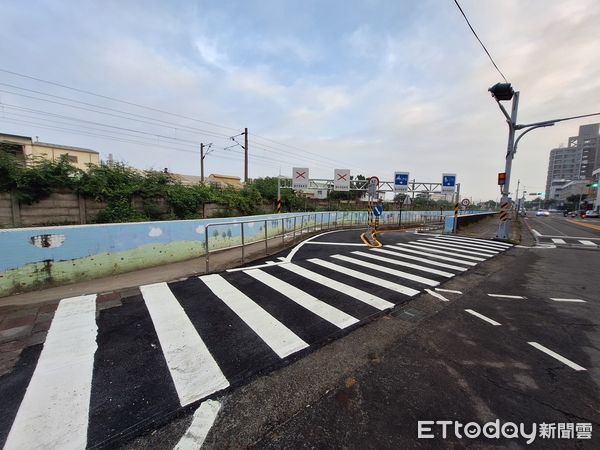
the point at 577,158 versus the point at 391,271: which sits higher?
the point at 577,158

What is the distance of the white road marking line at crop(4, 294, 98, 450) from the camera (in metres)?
2.07

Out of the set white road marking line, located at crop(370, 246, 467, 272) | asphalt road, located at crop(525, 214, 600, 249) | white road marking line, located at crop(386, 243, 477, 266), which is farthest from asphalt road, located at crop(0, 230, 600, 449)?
asphalt road, located at crop(525, 214, 600, 249)

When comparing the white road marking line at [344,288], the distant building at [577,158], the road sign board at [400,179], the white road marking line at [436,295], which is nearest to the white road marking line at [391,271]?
the white road marking line at [436,295]

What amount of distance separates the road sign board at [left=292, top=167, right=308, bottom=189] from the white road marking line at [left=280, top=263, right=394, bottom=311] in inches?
628

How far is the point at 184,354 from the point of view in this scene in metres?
3.21

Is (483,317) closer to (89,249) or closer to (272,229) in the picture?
(89,249)

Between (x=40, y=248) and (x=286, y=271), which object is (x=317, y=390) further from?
(x=40, y=248)

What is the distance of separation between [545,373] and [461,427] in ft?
5.42

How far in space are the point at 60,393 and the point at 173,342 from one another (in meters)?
1.17

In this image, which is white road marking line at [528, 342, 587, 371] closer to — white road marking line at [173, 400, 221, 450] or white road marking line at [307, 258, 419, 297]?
white road marking line at [307, 258, 419, 297]

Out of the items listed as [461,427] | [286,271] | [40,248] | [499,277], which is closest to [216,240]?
[286,271]

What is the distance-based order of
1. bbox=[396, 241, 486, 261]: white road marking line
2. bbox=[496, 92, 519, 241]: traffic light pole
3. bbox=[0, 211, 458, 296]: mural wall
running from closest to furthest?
bbox=[0, 211, 458, 296]: mural wall, bbox=[396, 241, 486, 261]: white road marking line, bbox=[496, 92, 519, 241]: traffic light pole

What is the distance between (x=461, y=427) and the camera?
7.25 ft

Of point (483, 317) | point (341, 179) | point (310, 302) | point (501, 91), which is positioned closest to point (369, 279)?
point (310, 302)
